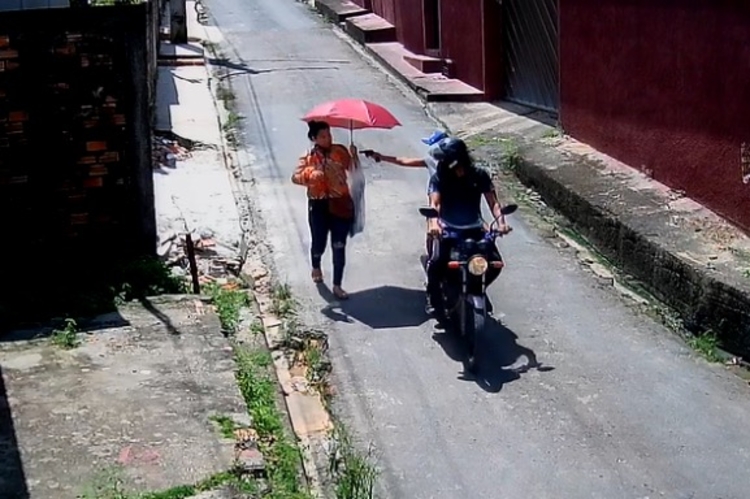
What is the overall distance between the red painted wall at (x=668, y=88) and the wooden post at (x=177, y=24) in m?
10.6

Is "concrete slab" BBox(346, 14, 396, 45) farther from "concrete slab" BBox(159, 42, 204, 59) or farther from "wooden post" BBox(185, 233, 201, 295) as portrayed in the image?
"wooden post" BBox(185, 233, 201, 295)

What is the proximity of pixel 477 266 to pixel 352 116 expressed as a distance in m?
1.82

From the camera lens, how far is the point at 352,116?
922 cm

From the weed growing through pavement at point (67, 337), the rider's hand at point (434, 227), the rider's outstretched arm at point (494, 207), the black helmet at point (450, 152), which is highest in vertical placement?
the black helmet at point (450, 152)

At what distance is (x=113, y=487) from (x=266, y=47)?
1934cm

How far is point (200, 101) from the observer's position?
1778cm

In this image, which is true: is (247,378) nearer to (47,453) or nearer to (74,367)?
(74,367)

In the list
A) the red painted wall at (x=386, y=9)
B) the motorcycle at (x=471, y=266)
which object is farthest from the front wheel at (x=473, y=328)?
the red painted wall at (x=386, y=9)

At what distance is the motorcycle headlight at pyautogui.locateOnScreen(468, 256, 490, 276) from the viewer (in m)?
8.18

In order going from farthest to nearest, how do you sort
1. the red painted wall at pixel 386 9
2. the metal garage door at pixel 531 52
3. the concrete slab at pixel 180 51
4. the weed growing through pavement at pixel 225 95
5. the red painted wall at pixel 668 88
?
the red painted wall at pixel 386 9 < the concrete slab at pixel 180 51 < the weed growing through pavement at pixel 225 95 < the metal garage door at pixel 531 52 < the red painted wall at pixel 668 88

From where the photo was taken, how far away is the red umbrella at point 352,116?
923cm

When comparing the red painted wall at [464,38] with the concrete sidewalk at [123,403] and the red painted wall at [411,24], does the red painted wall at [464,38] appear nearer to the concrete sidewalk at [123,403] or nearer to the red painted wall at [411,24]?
the red painted wall at [411,24]

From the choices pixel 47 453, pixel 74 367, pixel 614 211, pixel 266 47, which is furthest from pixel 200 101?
pixel 47 453

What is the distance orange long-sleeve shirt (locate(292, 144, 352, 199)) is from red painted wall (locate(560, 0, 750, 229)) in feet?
11.1
